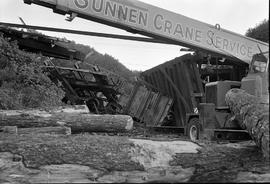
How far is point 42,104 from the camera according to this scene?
995cm

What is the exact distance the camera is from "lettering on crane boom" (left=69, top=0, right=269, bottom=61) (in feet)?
20.7

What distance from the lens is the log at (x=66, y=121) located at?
22.5 feet

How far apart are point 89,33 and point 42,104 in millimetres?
3973

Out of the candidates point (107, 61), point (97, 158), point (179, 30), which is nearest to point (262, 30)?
point (179, 30)

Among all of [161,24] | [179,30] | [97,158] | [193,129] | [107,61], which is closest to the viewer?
[97,158]

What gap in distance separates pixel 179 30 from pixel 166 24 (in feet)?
0.83

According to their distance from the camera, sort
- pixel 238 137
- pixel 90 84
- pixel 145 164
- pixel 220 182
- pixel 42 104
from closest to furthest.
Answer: pixel 220 182
pixel 145 164
pixel 238 137
pixel 42 104
pixel 90 84

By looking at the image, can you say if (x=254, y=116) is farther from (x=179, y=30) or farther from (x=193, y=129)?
(x=193, y=129)

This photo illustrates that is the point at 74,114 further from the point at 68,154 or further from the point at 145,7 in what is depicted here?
the point at 68,154

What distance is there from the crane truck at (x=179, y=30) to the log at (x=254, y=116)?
0.51 metres

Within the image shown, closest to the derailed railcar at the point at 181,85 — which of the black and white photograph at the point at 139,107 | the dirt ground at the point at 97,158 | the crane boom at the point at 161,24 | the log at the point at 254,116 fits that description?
the black and white photograph at the point at 139,107

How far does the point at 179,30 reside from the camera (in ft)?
22.9

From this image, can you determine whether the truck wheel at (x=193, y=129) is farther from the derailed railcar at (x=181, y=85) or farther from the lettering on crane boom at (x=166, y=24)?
the lettering on crane boom at (x=166, y=24)

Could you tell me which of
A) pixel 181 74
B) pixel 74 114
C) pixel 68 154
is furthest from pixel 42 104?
pixel 68 154
